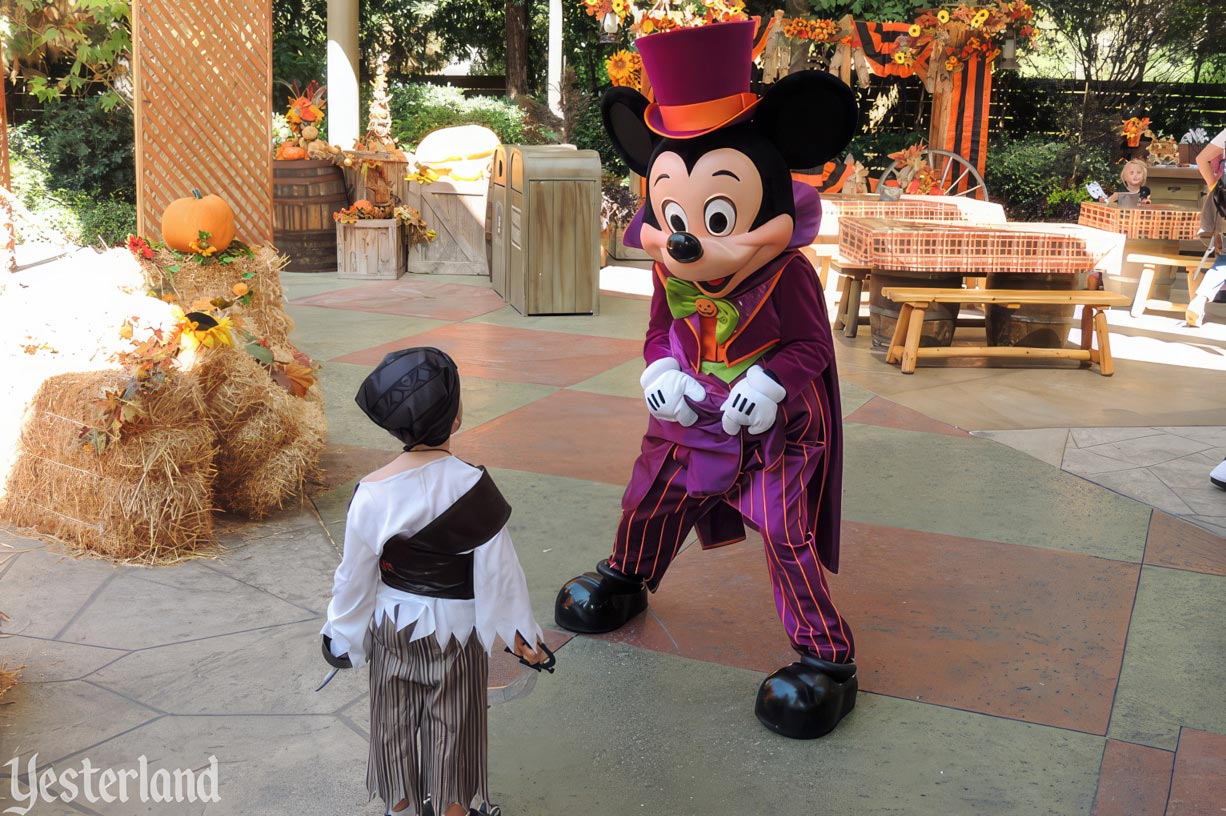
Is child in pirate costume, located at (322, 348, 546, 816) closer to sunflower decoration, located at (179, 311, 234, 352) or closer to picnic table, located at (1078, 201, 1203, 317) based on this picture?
sunflower decoration, located at (179, 311, 234, 352)

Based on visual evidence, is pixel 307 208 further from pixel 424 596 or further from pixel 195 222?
pixel 424 596

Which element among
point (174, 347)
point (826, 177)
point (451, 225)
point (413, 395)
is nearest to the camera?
point (413, 395)

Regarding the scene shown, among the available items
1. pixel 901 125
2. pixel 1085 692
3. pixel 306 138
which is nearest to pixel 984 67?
pixel 901 125

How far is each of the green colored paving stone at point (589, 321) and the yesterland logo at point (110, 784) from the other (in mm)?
5308

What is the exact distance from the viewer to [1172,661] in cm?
349

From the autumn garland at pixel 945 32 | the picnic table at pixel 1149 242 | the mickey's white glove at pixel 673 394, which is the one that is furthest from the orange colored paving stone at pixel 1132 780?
the autumn garland at pixel 945 32

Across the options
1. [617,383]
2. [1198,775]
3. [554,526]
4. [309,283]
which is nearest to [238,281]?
[554,526]

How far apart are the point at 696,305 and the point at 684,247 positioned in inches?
10.0

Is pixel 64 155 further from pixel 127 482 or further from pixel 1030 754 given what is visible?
pixel 1030 754

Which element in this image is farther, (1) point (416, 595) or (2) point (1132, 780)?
(2) point (1132, 780)

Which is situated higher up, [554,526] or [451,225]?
[451,225]

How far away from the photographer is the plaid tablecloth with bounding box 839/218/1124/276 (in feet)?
23.3

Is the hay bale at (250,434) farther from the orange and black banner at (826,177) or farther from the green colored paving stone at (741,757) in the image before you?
the orange and black banner at (826,177)

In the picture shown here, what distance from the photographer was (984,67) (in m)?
11.5
